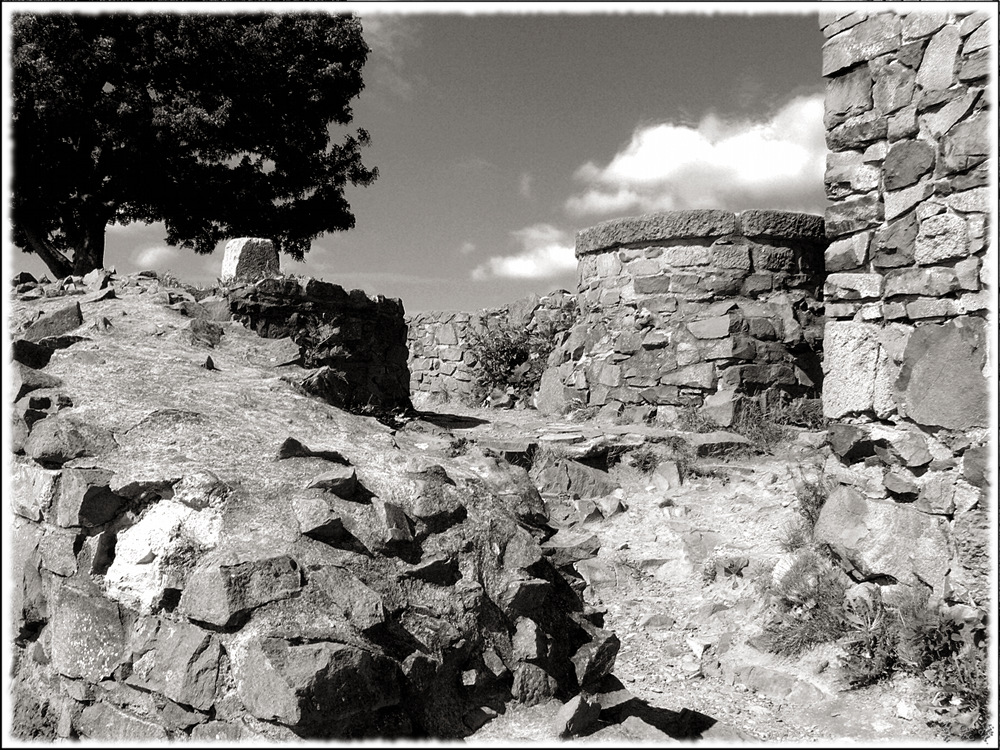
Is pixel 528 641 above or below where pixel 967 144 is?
below

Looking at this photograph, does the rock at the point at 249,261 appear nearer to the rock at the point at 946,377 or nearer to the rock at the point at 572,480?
the rock at the point at 572,480

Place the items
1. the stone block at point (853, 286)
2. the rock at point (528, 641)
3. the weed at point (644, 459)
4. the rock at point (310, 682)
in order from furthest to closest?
the weed at point (644, 459) → the stone block at point (853, 286) → the rock at point (528, 641) → the rock at point (310, 682)

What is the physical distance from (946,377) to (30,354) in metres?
4.55

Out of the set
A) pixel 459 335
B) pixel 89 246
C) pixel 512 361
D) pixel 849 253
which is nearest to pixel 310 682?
pixel 849 253

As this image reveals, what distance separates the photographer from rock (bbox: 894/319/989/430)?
3.60 m

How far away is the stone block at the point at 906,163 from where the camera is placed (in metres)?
3.88

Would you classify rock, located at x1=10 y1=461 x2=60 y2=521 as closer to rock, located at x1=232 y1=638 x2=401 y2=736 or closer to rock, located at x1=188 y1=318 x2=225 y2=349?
rock, located at x1=232 y1=638 x2=401 y2=736

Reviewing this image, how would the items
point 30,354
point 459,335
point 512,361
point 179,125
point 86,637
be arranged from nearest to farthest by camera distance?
1. point 86,637
2. point 30,354
3. point 512,361
4. point 459,335
5. point 179,125

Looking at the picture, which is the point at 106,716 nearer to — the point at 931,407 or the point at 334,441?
the point at 334,441

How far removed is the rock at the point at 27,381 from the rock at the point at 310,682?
6.81ft

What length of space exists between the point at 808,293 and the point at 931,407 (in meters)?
4.20

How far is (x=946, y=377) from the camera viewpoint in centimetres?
372

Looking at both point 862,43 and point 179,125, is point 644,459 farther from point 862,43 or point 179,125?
point 179,125

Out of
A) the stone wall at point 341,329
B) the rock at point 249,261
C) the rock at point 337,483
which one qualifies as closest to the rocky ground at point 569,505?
the rock at point 337,483
